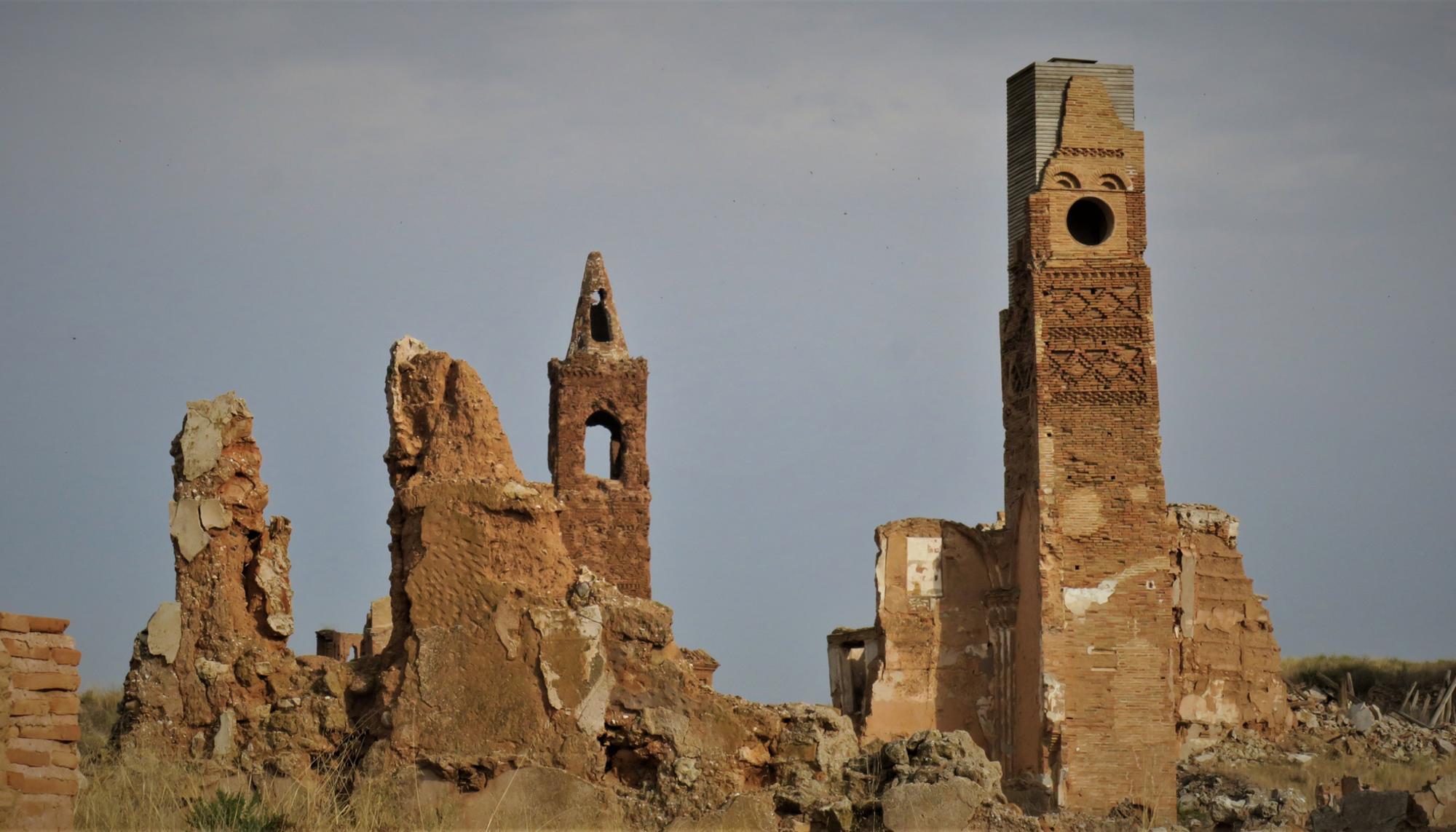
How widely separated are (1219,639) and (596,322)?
1097 centimetres

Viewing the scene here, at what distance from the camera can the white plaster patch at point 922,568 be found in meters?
21.1

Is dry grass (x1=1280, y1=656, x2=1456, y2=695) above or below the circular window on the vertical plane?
below

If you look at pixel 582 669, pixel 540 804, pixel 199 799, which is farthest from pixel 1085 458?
pixel 199 799

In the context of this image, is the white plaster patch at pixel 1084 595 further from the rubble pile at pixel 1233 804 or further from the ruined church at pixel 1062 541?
the rubble pile at pixel 1233 804

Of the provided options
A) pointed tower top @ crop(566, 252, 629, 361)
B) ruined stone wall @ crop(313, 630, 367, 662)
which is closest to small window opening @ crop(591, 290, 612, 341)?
pointed tower top @ crop(566, 252, 629, 361)

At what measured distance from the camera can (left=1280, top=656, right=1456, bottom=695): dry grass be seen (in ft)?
102

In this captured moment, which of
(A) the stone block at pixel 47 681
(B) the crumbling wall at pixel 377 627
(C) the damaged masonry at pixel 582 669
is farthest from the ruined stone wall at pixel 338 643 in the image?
(A) the stone block at pixel 47 681

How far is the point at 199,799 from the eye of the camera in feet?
39.6

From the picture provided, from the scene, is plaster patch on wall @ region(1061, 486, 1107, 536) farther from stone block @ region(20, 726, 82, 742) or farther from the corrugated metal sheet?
stone block @ region(20, 726, 82, 742)

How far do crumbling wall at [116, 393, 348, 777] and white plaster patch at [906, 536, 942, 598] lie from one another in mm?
8730

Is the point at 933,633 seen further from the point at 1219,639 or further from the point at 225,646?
the point at 225,646

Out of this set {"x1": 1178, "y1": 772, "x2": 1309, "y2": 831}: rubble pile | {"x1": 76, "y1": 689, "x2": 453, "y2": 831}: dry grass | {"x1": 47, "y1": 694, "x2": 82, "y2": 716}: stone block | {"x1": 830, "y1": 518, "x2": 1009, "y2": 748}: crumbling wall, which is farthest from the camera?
{"x1": 830, "y1": 518, "x2": 1009, "y2": 748}: crumbling wall

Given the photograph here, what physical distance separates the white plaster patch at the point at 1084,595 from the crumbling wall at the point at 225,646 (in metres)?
8.90

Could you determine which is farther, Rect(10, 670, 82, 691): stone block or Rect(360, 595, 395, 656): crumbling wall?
Rect(360, 595, 395, 656): crumbling wall
